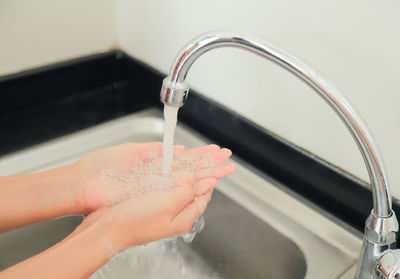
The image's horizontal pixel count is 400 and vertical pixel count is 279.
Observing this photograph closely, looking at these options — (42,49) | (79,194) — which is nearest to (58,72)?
(42,49)

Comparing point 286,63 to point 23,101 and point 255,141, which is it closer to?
point 255,141

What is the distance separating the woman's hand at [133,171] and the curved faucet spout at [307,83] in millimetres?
226

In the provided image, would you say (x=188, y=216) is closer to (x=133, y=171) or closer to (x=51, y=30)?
(x=133, y=171)

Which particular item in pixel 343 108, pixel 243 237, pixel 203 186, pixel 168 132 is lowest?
pixel 243 237

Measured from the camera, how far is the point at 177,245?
0.82m

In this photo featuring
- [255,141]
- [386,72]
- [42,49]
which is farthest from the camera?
[42,49]

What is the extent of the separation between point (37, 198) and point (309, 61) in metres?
0.45

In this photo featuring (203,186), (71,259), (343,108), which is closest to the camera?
(343,108)

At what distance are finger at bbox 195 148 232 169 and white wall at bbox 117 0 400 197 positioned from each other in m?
0.12

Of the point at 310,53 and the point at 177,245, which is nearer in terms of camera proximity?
the point at 310,53

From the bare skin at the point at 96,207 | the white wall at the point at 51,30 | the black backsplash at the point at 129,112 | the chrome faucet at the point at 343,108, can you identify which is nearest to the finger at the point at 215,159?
the bare skin at the point at 96,207

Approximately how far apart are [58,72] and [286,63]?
0.65 meters

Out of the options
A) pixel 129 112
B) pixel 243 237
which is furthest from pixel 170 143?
pixel 129 112

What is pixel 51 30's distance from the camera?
96cm
